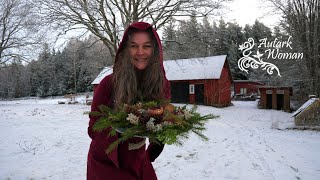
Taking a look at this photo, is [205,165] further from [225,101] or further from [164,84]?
[225,101]

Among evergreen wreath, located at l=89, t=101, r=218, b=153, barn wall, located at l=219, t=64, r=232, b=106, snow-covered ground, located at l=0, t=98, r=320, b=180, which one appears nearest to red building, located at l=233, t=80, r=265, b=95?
barn wall, located at l=219, t=64, r=232, b=106

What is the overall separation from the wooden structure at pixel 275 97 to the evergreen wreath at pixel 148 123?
924 inches

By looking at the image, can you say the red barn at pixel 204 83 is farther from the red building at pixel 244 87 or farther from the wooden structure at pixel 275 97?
the red building at pixel 244 87

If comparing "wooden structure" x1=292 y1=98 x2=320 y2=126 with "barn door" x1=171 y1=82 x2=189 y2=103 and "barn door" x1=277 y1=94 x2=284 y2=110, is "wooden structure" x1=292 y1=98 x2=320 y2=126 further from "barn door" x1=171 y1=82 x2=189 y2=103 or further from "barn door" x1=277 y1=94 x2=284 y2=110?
"barn door" x1=171 y1=82 x2=189 y2=103

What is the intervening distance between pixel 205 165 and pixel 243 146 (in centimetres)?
281

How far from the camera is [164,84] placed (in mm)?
2287

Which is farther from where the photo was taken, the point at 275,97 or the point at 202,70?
the point at 202,70

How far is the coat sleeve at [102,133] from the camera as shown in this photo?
5.97 ft

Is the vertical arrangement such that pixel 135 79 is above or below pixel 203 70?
below

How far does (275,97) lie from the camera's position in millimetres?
23891

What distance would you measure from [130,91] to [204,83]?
25.6 meters

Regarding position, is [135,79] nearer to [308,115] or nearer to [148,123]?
[148,123]

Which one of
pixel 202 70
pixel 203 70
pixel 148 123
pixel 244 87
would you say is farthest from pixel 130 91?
pixel 244 87

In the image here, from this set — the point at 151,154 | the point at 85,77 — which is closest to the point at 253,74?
the point at 85,77
